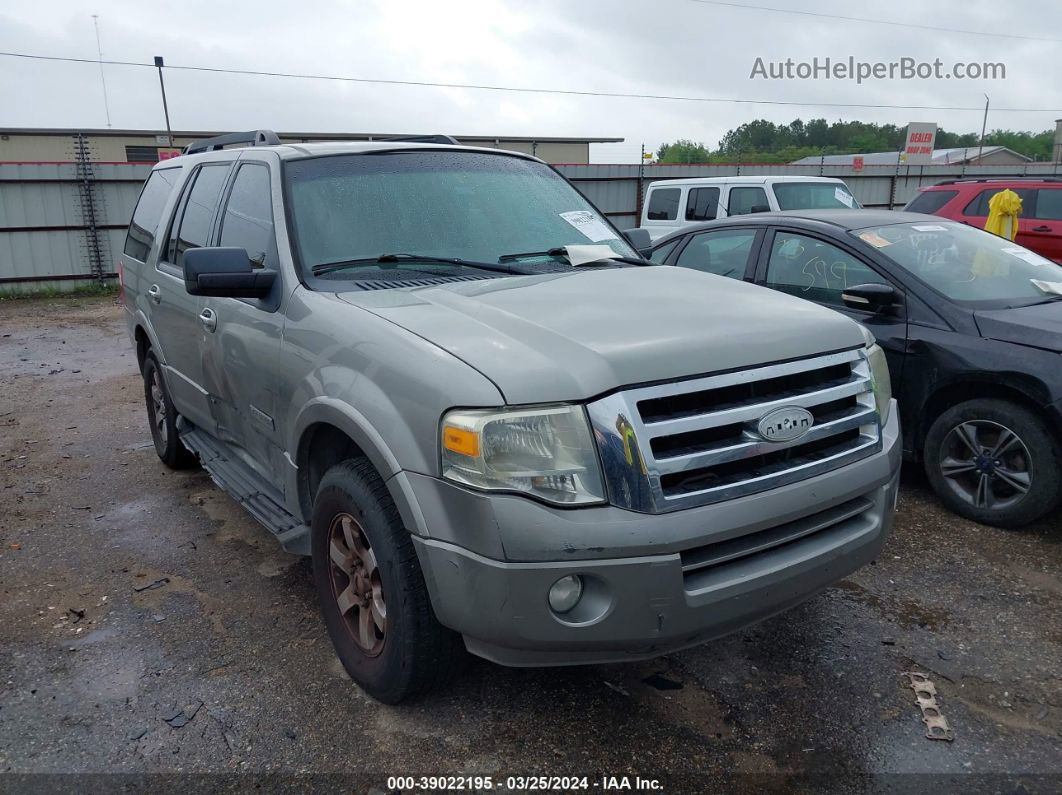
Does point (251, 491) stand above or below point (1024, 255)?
below

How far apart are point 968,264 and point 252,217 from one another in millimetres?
4016

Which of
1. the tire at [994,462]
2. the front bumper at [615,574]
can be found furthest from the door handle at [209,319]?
the tire at [994,462]

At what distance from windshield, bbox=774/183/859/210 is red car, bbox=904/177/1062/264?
4.17 ft

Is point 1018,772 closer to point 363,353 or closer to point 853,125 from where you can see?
point 363,353

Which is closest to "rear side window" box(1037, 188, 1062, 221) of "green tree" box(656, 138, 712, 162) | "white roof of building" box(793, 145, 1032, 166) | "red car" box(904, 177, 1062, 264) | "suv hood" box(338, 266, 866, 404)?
"red car" box(904, 177, 1062, 264)

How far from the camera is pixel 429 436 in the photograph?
2.31 metres

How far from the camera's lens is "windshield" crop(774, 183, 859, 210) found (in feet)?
35.5

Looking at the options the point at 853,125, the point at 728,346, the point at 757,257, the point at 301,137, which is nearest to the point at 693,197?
the point at 757,257

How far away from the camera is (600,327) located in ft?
8.29

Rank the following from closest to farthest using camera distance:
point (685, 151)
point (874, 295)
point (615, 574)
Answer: point (615, 574), point (874, 295), point (685, 151)

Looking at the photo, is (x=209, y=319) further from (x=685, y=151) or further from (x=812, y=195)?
(x=685, y=151)

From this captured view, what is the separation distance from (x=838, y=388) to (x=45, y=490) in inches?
184

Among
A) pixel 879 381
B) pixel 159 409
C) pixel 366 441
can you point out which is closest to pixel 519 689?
pixel 366 441

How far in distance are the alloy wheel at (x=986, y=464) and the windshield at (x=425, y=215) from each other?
83.2 inches
